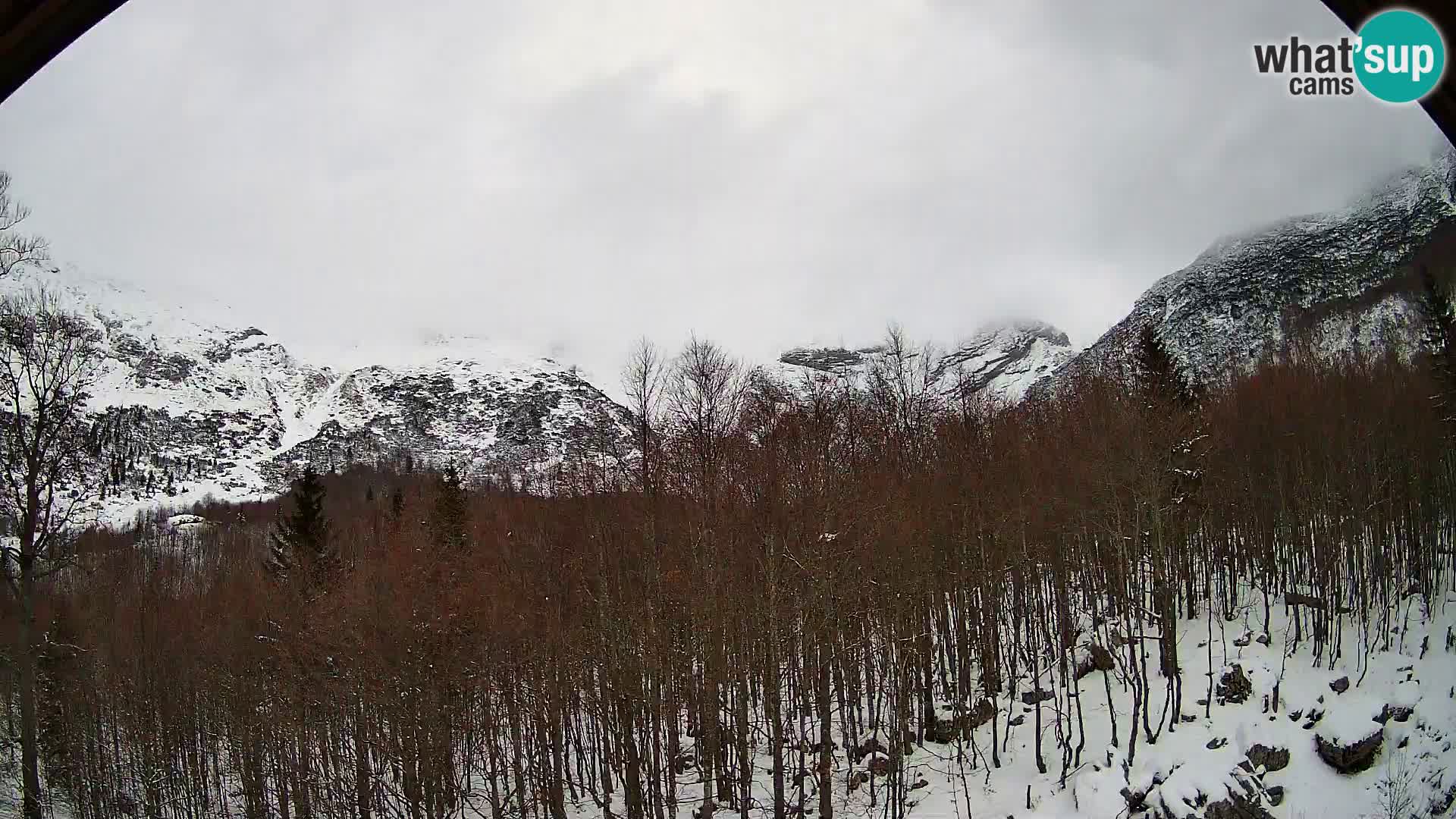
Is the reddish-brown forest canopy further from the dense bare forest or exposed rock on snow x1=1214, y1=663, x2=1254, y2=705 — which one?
exposed rock on snow x1=1214, y1=663, x2=1254, y2=705

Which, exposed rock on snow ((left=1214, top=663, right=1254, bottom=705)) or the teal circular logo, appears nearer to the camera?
the teal circular logo

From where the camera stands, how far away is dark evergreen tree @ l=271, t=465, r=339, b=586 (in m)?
30.4

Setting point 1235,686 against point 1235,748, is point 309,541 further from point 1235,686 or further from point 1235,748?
point 1235,686

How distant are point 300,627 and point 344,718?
13.0 ft

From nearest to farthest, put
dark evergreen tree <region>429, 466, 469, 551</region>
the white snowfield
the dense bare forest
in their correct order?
the white snowfield, the dense bare forest, dark evergreen tree <region>429, 466, 469, 551</region>

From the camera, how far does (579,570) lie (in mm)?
23828

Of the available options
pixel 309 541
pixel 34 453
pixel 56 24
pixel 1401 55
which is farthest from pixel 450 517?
pixel 1401 55

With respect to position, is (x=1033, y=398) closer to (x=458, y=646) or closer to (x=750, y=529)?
(x=750, y=529)

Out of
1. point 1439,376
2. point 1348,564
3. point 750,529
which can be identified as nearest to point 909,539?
point 750,529

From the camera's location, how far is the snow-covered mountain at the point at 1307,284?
66000 millimetres

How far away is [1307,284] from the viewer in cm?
8775

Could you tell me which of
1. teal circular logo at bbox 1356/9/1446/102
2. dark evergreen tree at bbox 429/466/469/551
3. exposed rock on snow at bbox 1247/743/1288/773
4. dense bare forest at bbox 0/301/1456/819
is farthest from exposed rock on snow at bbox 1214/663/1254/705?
dark evergreen tree at bbox 429/466/469/551

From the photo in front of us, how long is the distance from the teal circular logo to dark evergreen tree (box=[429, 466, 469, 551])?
3093 cm

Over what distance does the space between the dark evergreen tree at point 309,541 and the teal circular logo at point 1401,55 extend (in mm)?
33715
